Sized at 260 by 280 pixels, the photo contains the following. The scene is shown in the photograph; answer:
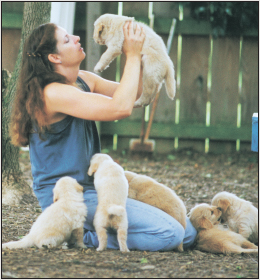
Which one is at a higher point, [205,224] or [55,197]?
[55,197]

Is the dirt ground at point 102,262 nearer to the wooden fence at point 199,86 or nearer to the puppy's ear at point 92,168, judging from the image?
the puppy's ear at point 92,168

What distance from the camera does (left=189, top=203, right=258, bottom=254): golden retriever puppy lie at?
258 centimetres

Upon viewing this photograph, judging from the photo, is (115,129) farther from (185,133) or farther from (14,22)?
(14,22)

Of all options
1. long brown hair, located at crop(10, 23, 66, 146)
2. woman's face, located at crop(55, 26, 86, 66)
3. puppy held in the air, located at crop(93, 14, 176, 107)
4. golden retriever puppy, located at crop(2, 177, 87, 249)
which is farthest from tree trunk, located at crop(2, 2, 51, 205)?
golden retriever puppy, located at crop(2, 177, 87, 249)

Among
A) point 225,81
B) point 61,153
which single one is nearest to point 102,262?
point 61,153

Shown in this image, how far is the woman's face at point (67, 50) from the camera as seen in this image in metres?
2.57

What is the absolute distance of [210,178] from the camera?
4.93m

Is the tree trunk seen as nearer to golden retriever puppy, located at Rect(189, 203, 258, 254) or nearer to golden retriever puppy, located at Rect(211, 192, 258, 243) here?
golden retriever puppy, located at Rect(189, 203, 258, 254)

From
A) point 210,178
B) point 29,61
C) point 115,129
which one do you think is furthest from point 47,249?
point 115,129

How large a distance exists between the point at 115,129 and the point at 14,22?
214cm

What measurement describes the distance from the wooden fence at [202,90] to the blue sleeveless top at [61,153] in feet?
11.5

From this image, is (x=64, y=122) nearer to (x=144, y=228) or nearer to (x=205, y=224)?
(x=144, y=228)

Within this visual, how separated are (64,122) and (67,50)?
456 millimetres

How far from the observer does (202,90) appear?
615 centimetres
